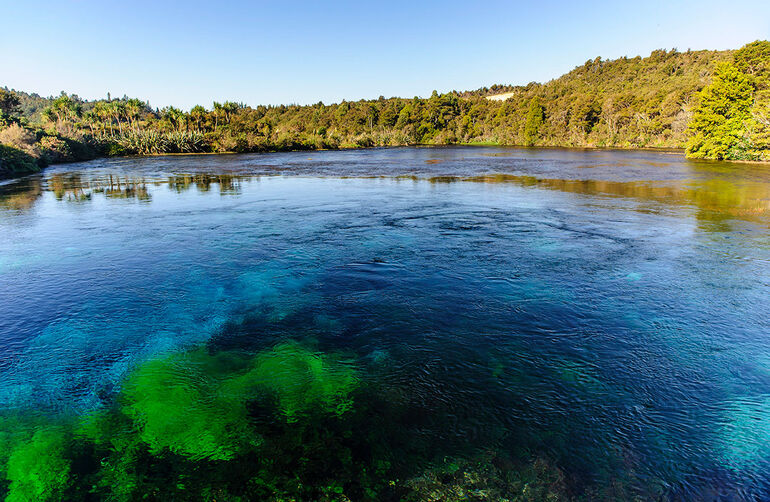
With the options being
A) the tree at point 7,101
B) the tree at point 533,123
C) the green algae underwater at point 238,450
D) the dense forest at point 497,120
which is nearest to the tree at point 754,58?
the dense forest at point 497,120

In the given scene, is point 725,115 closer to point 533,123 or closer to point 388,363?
point 388,363

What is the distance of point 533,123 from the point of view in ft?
340

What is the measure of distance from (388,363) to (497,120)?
122 meters

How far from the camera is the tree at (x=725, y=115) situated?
1521 inches

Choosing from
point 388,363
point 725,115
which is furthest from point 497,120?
point 388,363

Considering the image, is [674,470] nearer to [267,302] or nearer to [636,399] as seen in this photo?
[636,399]

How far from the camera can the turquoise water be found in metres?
5.01

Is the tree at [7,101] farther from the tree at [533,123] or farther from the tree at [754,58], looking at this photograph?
the tree at [754,58]

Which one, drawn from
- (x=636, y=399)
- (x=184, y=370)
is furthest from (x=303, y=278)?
(x=636, y=399)

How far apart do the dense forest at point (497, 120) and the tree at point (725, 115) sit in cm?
10

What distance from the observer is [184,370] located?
7223 millimetres

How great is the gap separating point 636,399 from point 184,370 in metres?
7.38

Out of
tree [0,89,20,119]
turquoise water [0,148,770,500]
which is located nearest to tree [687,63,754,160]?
turquoise water [0,148,770,500]

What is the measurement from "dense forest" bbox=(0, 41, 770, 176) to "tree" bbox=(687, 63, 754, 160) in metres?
0.10
